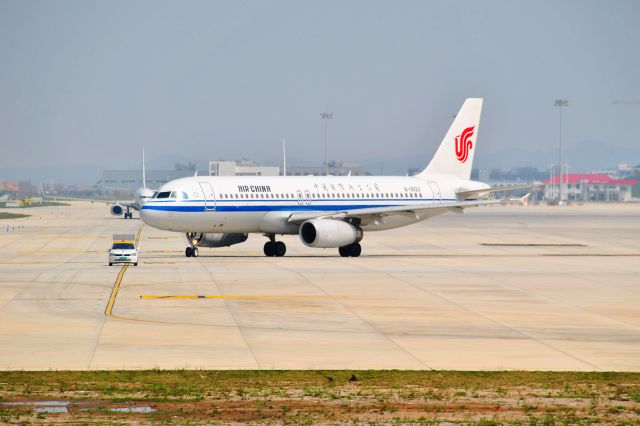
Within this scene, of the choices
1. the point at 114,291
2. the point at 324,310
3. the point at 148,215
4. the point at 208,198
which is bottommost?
the point at 114,291

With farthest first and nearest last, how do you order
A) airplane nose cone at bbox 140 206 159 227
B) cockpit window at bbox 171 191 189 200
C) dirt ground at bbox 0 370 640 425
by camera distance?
cockpit window at bbox 171 191 189 200 < airplane nose cone at bbox 140 206 159 227 < dirt ground at bbox 0 370 640 425

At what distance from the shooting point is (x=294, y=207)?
213 ft

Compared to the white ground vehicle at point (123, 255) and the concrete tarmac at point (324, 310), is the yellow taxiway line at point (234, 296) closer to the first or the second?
the concrete tarmac at point (324, 310)

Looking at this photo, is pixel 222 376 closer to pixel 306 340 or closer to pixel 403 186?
pixel 306 340

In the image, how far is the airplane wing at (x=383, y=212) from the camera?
210 feet

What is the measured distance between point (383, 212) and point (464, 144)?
12694mm

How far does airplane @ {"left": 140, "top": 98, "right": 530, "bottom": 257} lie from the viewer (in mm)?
62031

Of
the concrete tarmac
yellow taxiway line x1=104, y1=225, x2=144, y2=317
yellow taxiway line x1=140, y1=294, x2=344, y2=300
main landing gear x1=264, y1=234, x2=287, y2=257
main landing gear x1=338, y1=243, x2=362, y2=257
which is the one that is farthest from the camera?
main landing gear x1=264, y1=234, x2=287, y2=257

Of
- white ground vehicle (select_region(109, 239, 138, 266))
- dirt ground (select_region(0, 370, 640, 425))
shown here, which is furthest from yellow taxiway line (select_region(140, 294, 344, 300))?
dirt ground (select_region(0, 370, 640, 425))

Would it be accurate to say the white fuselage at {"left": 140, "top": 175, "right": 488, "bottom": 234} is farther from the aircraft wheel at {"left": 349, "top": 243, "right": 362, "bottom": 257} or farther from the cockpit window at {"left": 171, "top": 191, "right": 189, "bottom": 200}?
the aircraft wheel at {"left": 349, "top": 243, "right": 362, "bottom": 257}

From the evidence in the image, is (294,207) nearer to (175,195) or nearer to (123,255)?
(175,195)

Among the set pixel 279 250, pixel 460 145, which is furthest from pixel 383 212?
pixel 460 145

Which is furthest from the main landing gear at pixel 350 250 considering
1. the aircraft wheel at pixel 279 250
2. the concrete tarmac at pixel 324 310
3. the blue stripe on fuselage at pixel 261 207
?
the aircraft wheel at pixel 279 250

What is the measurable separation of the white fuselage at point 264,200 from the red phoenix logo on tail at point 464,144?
4949 mm
